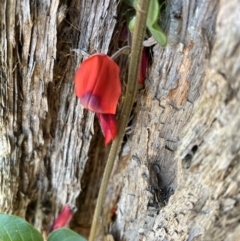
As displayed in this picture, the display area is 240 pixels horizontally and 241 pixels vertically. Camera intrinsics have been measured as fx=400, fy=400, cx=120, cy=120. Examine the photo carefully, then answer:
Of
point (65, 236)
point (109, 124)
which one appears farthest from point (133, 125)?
point (65, 236)

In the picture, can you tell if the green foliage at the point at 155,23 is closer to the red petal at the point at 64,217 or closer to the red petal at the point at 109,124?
the red petal at the point at 109,124

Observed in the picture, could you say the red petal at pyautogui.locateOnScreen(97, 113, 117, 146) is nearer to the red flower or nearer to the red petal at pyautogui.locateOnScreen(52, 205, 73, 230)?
the red flower

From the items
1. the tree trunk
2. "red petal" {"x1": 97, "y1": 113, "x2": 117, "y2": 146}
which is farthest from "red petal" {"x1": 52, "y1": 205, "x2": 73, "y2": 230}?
"red petal" {"x1": 97, "y1": 113, "x2": 117, "y2": 146}

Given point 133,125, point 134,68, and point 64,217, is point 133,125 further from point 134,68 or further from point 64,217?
point 64,217

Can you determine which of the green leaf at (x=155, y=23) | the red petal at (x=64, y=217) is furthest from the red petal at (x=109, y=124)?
the red petal at (x=64, y=217)

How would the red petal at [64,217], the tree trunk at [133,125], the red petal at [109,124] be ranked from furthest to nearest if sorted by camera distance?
the red petal at [64,217] < the red petal at [109,124] < the tree trunk at [133,125]
